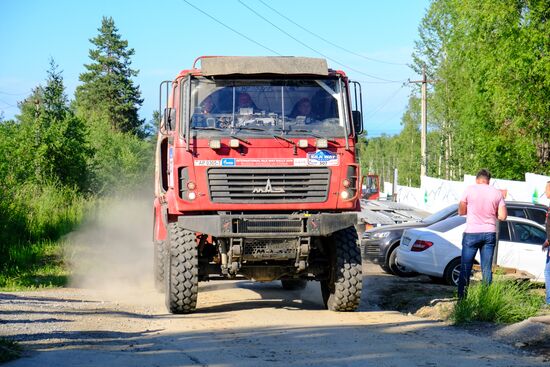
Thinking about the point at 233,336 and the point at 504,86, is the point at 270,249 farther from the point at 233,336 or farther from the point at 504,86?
the point at 504,86

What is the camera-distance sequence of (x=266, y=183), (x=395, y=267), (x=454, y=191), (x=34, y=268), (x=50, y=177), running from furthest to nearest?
(x=454, y=191)
(x=50, y=177)
(x=34, y=268)
(x=395, y=267)
(x=266, y=183)

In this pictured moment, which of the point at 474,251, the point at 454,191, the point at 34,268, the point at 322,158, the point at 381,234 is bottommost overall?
the point at 34,268

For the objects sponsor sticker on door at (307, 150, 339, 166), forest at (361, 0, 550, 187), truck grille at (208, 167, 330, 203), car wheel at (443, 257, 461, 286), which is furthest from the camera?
forest at (361, 0, 550, 187)

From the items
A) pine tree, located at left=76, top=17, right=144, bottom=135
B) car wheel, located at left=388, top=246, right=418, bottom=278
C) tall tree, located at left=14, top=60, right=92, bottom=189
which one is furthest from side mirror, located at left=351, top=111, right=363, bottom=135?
pine tree, located at left=76, top=17, right=144, bottom=135

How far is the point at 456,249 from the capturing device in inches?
627

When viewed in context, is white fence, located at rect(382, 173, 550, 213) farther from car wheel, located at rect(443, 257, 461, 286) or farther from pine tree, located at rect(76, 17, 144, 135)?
pine tree, located at rect(76, 17, 144, 135)

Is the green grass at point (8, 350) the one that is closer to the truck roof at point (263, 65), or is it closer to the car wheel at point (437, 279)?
the truck roof at point (263, 65)

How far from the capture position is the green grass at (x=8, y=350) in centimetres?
749

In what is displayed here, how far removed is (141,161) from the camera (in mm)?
51719

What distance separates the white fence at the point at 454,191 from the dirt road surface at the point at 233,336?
11.0 metres

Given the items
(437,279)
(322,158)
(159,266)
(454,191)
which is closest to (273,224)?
(322,158)

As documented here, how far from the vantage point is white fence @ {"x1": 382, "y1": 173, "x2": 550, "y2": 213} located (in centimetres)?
3325

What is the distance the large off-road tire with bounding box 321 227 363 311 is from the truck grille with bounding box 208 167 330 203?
799 mm

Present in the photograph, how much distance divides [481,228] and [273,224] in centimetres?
284
